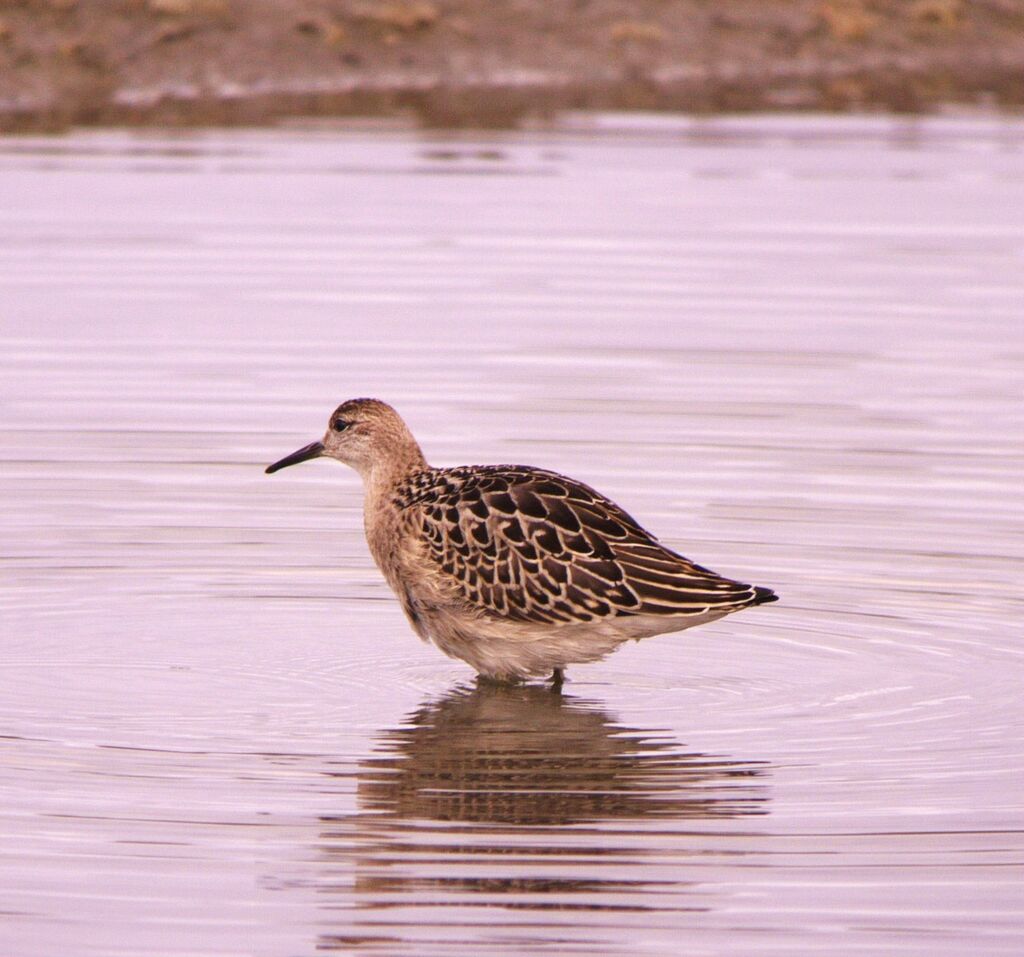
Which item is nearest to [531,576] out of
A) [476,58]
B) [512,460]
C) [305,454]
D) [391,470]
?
[391,470]

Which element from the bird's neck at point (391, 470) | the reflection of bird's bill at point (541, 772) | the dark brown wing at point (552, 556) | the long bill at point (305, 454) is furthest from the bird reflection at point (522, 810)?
the long bill at point (305, 454)

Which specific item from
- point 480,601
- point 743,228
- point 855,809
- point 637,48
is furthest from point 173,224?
point 855,809

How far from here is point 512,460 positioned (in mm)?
16859

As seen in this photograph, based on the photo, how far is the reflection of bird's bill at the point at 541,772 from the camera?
10.5 meters

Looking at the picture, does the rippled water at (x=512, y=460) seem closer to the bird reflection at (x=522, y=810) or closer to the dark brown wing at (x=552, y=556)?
the bird reflection at (x=522, y=810)

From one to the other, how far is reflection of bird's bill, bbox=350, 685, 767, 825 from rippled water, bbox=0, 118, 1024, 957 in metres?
0.03

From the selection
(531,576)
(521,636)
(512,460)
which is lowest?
(512,460)

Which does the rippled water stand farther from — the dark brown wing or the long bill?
the long bill

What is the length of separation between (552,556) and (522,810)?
216cm

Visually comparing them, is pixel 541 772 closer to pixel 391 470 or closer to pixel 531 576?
pixel 531 576

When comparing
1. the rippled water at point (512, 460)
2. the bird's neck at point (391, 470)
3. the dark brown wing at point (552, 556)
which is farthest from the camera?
the bird's neck at point (391, 470)

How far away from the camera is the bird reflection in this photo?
30.9ft

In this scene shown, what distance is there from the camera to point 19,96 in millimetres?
29828

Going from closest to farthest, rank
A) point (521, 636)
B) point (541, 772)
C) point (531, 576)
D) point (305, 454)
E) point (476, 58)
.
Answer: point (541, 772) < point (531, 576) < point (521, 636) < point (305, 454) < point (476, 58)
